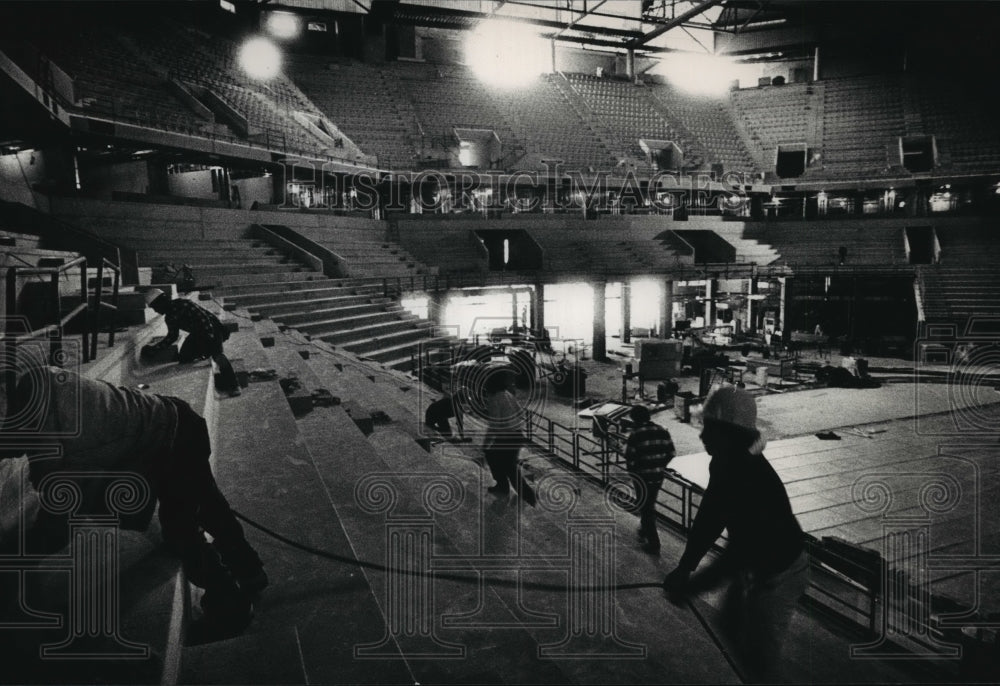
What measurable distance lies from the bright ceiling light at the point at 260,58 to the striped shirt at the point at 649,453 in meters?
28.0

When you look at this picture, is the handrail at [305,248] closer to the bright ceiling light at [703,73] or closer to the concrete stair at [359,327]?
the concrete stair at [359,327]

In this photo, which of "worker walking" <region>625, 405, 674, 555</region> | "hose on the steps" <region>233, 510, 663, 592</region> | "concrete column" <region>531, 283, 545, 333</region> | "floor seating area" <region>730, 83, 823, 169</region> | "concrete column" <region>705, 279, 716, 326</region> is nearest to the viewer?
"hose on the steps" <region>233, 510, 663, 592</region>

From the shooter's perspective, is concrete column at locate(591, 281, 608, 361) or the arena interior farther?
concrete column at locate(591, 281, 608, 361)

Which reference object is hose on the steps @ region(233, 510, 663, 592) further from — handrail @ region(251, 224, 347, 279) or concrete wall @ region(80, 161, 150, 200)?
concrete wall @ region(80, 161, 150, 200)

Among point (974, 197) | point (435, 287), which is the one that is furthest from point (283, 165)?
point (974, 197)

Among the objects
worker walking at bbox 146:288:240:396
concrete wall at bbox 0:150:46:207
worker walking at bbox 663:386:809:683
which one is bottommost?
worker walking at bbox 663:386:809:683

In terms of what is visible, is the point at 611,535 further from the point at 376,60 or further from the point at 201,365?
the point at 376,60

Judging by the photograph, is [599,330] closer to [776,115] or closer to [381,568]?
[381,568]

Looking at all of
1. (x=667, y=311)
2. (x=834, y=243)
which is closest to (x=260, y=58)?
(x=667, y=311)

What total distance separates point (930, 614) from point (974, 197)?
34.6 metres

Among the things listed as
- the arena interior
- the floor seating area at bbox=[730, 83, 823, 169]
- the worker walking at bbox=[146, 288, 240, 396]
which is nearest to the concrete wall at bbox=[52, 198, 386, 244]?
the arena interior

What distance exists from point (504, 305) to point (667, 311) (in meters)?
7.72

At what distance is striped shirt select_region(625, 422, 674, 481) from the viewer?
19.6ft

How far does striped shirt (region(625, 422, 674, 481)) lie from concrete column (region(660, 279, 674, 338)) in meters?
19.7
